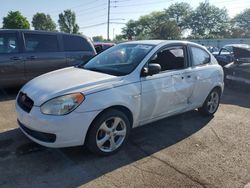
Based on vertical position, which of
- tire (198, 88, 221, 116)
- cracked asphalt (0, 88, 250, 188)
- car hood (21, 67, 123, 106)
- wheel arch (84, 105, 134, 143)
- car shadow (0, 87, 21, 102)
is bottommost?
cracked asphalt (0, 88, 250, 188)

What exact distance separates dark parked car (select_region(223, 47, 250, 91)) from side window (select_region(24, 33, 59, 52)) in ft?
17.8

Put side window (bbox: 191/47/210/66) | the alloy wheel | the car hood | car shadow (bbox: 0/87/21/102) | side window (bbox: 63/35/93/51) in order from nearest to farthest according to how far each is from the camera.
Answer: the car hood
the alloy wheel
side window (bbox: 191/47/210/66)
car shadow (bbox: 0/87/21/102)
side window (bbox: 63/35/93/51)

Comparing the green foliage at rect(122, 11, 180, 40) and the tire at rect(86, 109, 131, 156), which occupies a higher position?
the green foliage at rect(122, 11, 180, 40)

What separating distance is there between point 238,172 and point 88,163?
6.50 ft

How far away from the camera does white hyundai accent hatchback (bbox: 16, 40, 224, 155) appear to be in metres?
3.49

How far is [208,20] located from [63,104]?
9700 cm

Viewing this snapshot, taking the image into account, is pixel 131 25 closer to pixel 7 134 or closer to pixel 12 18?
pixel 12 18

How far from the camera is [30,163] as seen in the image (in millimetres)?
3604

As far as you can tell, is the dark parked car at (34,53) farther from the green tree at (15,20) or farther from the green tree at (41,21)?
the green tree at (41,21)

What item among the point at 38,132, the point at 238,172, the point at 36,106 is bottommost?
the point at 238,172

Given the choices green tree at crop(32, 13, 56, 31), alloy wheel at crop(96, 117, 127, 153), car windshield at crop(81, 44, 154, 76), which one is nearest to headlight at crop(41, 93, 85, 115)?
alloy wheel at crop(96, 117, 127, 153)

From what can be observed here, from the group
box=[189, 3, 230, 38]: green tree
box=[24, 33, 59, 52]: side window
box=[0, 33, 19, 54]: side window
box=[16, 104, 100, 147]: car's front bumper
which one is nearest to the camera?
box=[16, 104, 100, 147]: car's front bumper

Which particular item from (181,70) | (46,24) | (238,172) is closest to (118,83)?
(181,70)

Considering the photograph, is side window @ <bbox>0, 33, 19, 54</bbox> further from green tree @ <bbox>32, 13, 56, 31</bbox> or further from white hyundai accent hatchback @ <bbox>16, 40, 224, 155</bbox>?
green tree @ <bbox>32, 13, 56, 31</bbox>
